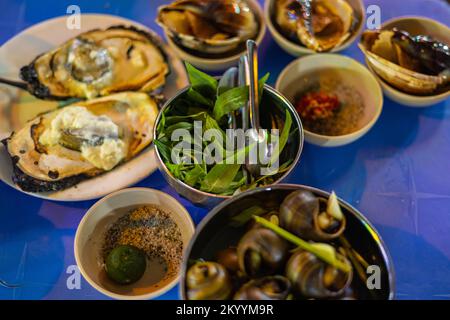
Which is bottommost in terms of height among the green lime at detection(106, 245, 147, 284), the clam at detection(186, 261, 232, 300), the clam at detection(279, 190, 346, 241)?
the green lime at detection(106, 245, 147, 284)

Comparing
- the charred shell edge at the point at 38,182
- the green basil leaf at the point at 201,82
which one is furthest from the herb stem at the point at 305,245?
the charred shell edge at the point at 38,182

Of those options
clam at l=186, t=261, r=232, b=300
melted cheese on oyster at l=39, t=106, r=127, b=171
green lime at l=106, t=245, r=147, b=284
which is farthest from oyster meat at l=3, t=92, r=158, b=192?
clam at l=186, t=261, r=232, b=300

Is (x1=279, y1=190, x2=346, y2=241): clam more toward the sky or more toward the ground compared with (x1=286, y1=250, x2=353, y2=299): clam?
more toward the sky

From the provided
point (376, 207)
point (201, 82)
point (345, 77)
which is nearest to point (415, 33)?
point (345, 77)

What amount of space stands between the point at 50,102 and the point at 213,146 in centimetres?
48

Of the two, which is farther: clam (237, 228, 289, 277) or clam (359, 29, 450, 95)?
clam (359, 29, 450, 95)

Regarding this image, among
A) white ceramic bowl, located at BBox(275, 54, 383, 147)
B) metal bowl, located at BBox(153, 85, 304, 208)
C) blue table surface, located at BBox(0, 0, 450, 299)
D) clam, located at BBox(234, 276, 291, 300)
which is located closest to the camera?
clam, located at BBox(234, 276, 291, 300)

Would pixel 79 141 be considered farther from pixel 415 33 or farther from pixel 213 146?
pixel 415 33

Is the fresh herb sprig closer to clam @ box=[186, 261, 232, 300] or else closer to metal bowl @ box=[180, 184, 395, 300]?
metal bowl @ box=[180, 184, 395, 300]

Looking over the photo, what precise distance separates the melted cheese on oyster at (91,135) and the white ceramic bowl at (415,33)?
65 cm

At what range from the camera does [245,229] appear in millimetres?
749

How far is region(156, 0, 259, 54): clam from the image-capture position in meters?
1.08

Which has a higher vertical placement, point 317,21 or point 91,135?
point 317,21

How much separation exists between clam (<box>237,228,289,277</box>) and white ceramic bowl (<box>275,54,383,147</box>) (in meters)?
0.42
